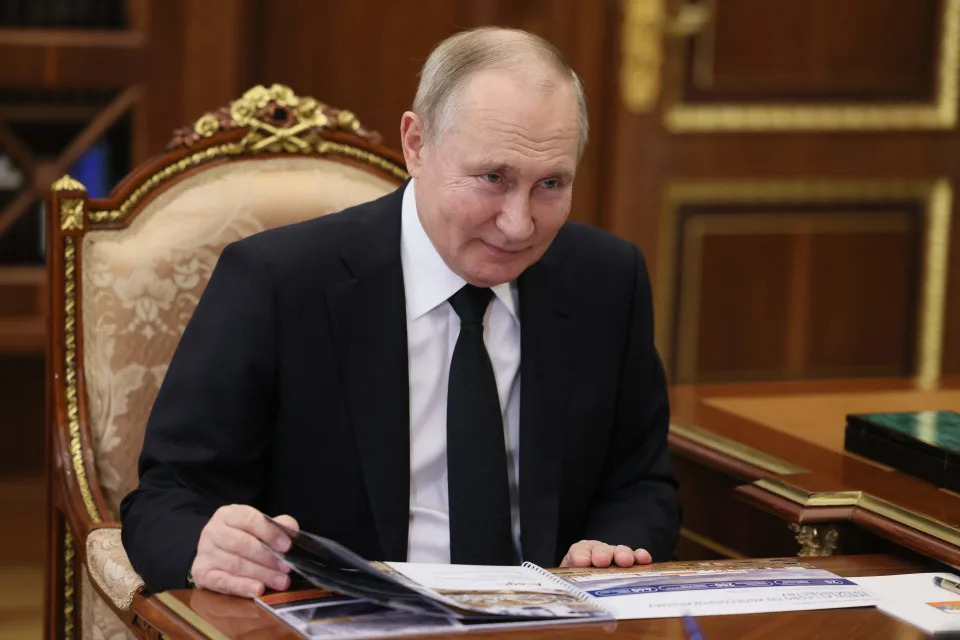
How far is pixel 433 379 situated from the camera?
1.84 metres

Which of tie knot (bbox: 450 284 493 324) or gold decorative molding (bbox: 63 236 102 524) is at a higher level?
tie knot (bbox: 450 284 493 324)

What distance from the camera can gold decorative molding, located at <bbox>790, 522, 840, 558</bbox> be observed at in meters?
1.76

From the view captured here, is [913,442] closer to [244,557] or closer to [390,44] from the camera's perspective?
[244,557]

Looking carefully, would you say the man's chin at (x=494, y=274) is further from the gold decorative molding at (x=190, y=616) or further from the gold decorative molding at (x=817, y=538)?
the gold decorative molding at (x=190, y=616)

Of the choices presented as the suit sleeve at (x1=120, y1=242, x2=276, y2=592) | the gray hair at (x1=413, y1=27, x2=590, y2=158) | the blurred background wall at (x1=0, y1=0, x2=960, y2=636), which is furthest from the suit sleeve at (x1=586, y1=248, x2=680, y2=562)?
the blurred background wall at (x1=0, y1=0, x2=960, y2=636)

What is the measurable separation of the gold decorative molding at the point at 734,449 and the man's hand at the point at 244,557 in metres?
0.74

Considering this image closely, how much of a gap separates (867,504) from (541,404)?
42 cm

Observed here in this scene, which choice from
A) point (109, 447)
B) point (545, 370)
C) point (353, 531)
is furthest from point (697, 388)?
point (109, 447)

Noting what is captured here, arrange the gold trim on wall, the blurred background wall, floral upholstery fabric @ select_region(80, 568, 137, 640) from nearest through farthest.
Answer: floral upholstery fabric @ select_region(80, 568, 137, 640) → the blurred background wall → the gold trim on wall

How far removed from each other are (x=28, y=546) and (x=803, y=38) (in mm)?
2670

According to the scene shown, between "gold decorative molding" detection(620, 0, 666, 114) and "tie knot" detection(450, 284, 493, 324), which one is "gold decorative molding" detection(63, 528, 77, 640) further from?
"gold decorative molding" detection(620, 0, 666, 114)

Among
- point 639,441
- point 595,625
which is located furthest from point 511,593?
point 639,441

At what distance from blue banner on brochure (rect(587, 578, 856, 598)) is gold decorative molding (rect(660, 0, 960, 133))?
2.92 meters

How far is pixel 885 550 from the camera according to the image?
179 centimetres
